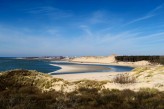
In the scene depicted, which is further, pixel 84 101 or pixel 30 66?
pixel 30 66

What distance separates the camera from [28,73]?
21.4 metres

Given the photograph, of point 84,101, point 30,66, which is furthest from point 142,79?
point 30,66

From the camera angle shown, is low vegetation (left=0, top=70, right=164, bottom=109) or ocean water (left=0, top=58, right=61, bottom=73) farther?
ocean water (left=0, top=58, right=61, bottom=73)

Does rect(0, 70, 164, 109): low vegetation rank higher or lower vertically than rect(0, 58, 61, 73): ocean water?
higher

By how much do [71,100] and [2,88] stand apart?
7842mm

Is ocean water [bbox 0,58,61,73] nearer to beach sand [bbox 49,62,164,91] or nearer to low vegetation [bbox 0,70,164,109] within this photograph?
beach sand [bbox 49,62,164,91]

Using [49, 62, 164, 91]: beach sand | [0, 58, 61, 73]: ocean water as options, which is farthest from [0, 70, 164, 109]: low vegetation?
[0, 58, 61, 73]: ocean water

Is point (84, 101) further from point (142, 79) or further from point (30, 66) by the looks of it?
point (30, 66)

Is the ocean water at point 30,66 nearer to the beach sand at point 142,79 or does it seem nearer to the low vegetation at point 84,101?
the beach sand at point 142,79

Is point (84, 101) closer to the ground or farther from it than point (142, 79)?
closer to the ground

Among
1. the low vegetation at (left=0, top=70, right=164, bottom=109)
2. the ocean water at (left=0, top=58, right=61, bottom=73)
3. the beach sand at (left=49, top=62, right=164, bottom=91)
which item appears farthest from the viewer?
the ocean water at (left=0, top=58, right=61, bottom=73)

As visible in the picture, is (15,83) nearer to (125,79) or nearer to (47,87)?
(47,87)

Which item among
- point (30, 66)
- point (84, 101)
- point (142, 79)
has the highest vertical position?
point (142, 79)

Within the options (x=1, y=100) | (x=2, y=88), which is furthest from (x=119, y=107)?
(x=2, y=88)
